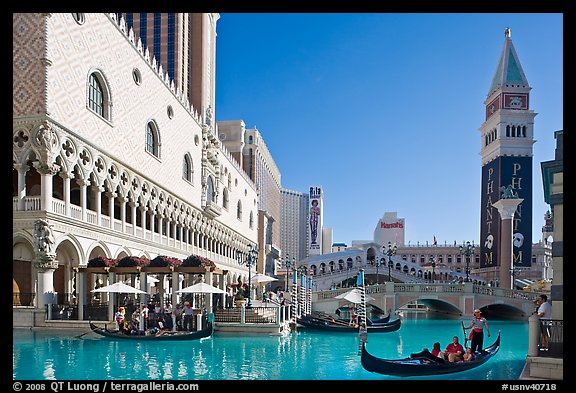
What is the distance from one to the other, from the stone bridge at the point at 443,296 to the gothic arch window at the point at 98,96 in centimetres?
1648

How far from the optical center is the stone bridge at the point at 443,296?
101 ft

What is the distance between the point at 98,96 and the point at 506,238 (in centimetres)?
3548

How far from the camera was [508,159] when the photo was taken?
51375mm

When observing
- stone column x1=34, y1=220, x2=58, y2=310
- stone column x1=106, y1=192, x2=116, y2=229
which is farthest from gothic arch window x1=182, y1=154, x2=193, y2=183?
stone column x1=34, y1=220, x2=58, y2=310

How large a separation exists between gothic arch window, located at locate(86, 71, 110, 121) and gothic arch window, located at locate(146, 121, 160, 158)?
4204 millimetres

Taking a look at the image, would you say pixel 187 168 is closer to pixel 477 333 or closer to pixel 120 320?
pixel 120 320

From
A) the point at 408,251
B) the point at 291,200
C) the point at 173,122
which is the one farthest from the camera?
the point at 291,200

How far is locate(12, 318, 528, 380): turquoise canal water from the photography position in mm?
10266

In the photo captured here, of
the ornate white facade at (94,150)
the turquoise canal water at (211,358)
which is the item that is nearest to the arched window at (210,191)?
the ornate white facade at (94,150)

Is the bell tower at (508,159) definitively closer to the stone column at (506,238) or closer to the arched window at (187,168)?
the stone column at (506,238)

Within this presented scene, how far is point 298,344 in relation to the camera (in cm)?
1662
